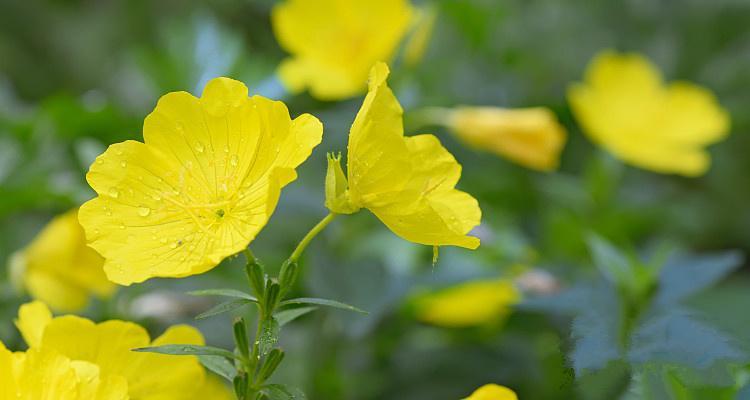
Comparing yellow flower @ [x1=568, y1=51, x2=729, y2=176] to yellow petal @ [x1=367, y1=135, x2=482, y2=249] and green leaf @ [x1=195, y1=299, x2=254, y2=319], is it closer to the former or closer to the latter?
yellow petal @ [x1=367, y1=135, x2=482, y2=249]

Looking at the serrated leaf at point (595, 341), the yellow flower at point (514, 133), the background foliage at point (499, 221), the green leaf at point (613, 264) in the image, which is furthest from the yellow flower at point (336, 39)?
the serrated leaf at point (595, 341)

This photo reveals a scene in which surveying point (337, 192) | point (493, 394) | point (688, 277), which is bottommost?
point (688, 277)

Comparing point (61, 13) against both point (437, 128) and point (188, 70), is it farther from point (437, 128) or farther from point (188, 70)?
point (437, 128)

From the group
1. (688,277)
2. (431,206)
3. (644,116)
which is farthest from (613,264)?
(644,116)

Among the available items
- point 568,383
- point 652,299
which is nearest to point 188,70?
point 652,299

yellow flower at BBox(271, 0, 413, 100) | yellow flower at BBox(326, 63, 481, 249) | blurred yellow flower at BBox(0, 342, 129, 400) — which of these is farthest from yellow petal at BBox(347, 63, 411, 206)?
yellow flower at BBox(271, 0, 413, 100)

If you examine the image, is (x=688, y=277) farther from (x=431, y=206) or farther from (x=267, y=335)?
(x=267, y=335)
